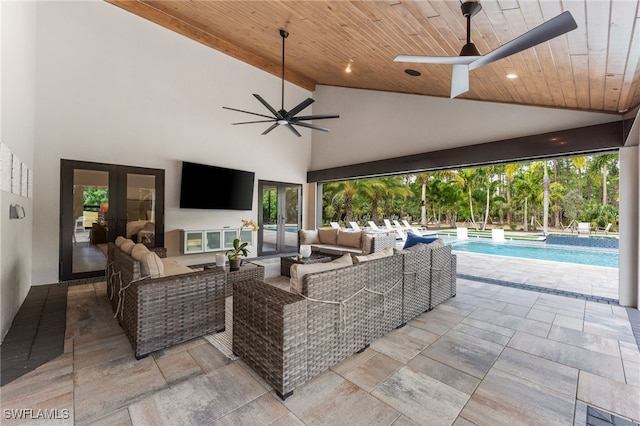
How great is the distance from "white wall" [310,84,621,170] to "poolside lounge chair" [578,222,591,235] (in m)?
11.9

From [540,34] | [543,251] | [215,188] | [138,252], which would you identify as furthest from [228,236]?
[543,251]

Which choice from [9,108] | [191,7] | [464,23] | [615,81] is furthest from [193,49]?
[615,81]

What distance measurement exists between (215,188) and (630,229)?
7.46 metres

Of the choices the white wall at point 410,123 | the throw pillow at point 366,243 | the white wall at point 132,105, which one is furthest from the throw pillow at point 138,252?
the white wall at point 410,123

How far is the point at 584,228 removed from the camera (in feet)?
41.9

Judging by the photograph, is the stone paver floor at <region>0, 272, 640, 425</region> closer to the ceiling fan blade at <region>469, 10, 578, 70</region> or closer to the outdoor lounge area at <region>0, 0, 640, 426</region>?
the outdoor lounge area at <region>0, 0, 640, 426</region>

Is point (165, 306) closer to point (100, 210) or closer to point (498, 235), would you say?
point (100, 210)

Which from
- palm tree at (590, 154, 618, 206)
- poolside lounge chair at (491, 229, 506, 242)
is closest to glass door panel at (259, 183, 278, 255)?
poolside lounge chair at (491, 229, 506, 242)

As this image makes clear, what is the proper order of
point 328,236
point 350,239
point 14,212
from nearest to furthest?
point 14,212 → point 350,239 → point 328,236

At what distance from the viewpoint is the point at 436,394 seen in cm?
196

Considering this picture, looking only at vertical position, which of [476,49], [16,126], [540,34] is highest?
[476,49]

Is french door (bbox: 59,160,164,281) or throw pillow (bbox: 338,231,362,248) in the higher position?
french door (bbox: 59,160,164,281)

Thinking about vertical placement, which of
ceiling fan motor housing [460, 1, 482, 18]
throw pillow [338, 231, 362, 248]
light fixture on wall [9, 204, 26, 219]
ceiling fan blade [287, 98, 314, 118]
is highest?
ceiling fan motor housing [460, 1, 482, 18]

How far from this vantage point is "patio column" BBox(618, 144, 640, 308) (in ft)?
12.8
